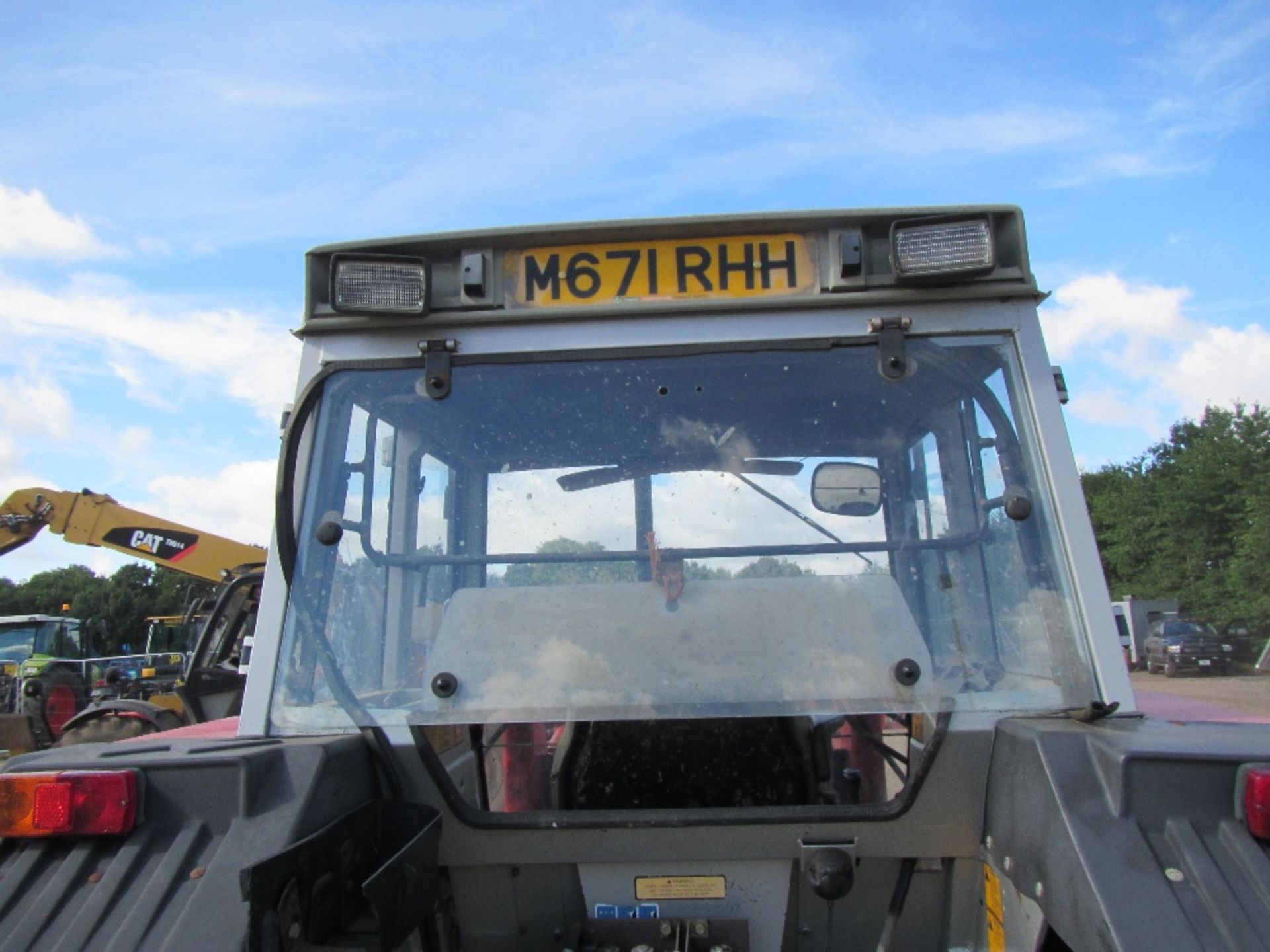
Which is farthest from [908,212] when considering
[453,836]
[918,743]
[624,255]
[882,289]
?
[453,836]

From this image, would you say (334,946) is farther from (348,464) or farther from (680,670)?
(348,464)

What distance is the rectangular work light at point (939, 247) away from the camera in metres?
2.17

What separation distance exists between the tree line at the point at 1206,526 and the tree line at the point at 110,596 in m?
58.5

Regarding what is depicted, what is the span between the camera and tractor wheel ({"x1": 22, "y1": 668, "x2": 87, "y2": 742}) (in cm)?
1402

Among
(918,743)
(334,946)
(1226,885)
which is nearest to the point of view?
(1226,885)

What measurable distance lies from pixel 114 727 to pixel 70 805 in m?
9.86

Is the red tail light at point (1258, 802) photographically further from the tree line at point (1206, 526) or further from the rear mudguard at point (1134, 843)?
the tree line at point (1206, 526)

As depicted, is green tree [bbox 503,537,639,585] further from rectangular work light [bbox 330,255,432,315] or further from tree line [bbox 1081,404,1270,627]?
tree line [bbox 1081,404,1270,627]

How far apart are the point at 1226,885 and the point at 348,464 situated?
199cm

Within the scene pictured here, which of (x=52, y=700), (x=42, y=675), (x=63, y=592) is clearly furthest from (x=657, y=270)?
(x=63, y=592)

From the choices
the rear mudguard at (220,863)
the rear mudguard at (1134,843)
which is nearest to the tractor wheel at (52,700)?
the rear mudguard at (220,863)

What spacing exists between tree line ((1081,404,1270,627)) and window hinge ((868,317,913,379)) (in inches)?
1767

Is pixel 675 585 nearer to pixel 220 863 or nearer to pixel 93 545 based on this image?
pixel 220 863

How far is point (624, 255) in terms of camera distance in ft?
7.58
